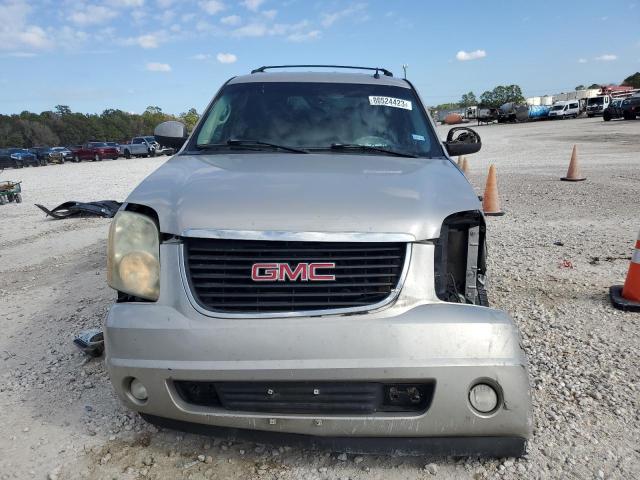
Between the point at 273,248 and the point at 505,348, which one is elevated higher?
the point at 273,248

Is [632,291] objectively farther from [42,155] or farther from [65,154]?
[65,154]

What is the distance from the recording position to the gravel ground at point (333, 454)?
2.24m

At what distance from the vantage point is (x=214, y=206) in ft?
6.93

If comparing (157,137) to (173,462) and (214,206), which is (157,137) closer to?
(214,206)

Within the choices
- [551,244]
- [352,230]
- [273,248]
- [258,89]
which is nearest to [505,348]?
[352,230]

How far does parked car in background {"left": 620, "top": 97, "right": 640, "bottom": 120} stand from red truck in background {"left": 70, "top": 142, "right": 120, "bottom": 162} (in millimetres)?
38898

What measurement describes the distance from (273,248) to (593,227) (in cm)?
605

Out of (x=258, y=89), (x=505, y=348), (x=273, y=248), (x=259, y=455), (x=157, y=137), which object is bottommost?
(x=259, y=455)

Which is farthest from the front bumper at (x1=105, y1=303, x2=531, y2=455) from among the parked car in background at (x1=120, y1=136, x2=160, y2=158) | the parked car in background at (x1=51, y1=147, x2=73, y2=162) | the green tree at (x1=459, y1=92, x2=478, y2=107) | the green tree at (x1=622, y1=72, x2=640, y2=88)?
the green tree at (x1=459, y1=92, x2=478, y2=107)

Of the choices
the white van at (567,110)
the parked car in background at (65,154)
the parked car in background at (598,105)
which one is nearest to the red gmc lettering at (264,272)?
the parked car in background at (65,154)

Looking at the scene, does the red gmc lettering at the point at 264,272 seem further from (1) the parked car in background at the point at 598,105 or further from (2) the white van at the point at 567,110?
(2) the white van at the point at 567,110

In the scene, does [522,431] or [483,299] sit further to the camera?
[483,299]

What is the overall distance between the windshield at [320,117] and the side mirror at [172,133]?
34cm

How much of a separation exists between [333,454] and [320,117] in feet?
6.80
